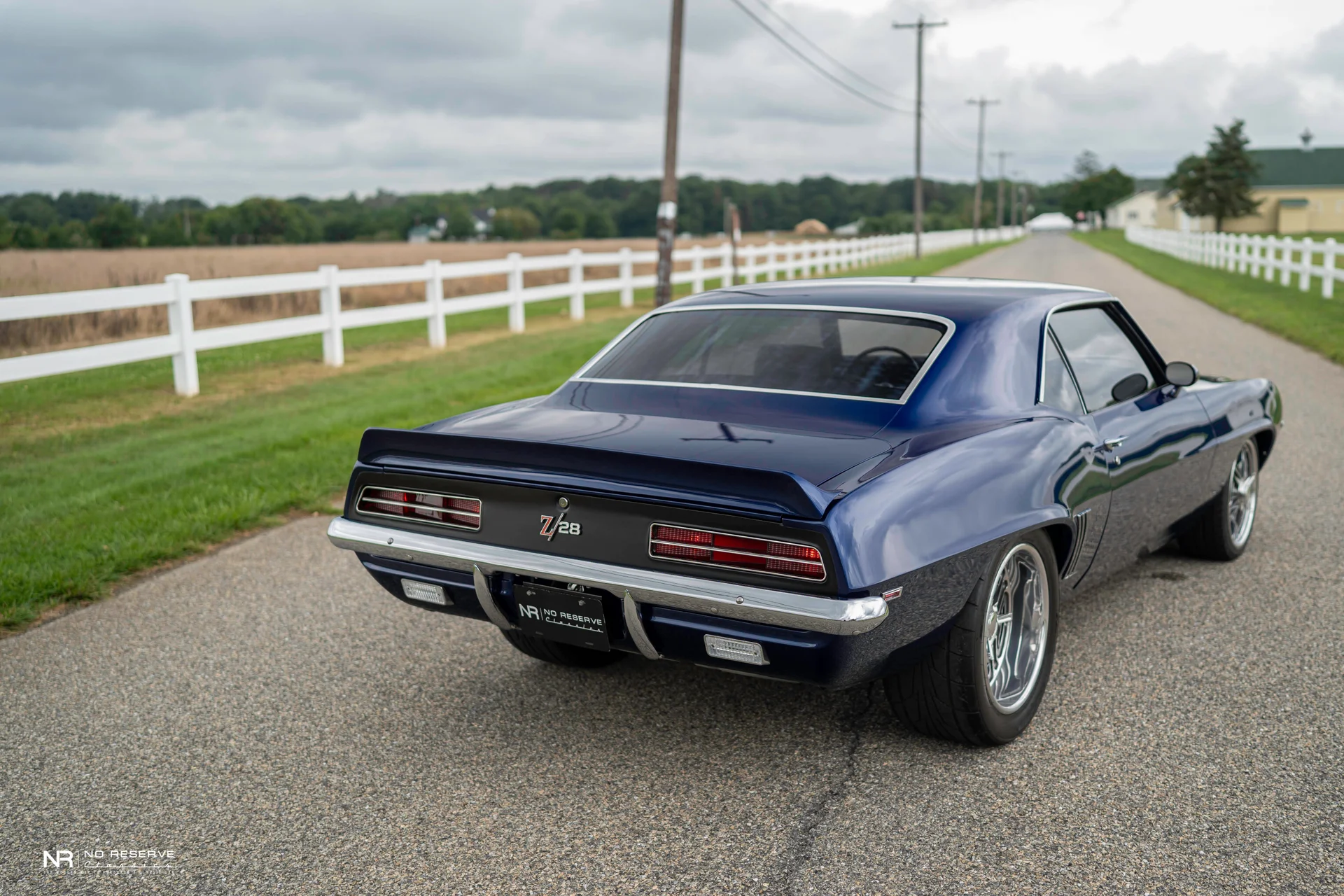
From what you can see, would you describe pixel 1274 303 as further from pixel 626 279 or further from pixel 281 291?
pixel 281 291

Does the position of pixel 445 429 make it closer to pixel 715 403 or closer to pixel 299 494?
pixel 715 403

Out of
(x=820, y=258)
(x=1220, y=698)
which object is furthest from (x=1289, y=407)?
(x=820, y=258)

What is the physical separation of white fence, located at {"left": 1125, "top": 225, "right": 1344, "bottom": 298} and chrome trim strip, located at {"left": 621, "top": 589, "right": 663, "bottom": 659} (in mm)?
19882

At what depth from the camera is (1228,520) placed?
5445 millimetres

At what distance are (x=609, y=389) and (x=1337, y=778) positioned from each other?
249 centimetres

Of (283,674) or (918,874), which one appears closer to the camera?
(918,874)

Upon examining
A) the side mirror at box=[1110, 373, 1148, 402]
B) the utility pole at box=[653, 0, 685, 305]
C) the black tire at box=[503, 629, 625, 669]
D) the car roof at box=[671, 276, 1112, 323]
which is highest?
the utility pole at box=[653, 0, 685, 305]

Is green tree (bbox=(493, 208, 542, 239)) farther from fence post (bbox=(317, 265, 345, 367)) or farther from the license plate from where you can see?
the license plate

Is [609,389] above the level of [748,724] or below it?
above

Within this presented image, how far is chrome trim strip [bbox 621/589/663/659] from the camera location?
3.21 m

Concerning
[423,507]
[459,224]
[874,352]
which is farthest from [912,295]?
[459,224]

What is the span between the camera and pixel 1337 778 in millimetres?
3342

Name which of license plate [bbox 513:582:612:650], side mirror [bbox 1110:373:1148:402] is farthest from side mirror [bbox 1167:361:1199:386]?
license plate [bbox 513:582:612:650]

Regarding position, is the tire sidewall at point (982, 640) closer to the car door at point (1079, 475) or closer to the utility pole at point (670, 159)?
the car door at point (1079, 475)
